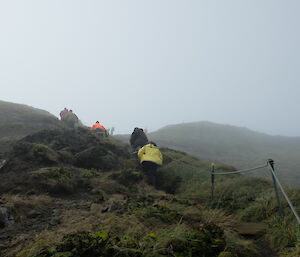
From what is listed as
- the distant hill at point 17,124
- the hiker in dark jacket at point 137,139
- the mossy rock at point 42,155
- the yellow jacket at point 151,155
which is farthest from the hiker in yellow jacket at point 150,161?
the distant hill at point 17,124

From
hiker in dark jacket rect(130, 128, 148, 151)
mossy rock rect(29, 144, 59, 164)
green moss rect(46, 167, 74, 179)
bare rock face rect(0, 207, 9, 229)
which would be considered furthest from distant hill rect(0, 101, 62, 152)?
bare rock face rect(0, 207, 9, 229)

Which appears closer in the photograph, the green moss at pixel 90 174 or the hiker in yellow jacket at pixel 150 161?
the green moss at pixel 90 174

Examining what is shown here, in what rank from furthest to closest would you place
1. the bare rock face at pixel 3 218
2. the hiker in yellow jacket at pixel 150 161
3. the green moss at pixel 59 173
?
the hiker in yellow jacket at pixel 150 161 < the green moss at pixel 59 173 < the bare rock face at pixel 3 218

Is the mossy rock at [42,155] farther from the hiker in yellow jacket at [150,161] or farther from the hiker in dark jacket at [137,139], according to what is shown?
the hiker in dark jacket at [137,139]

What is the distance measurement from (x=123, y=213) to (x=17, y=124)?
49.2 feet

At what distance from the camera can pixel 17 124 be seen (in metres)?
16.7

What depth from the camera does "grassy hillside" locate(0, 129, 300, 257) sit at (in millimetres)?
2959

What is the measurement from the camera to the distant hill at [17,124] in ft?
43.3

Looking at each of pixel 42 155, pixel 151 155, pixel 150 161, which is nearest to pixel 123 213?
pixel 150 161

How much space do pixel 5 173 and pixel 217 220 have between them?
246 inches

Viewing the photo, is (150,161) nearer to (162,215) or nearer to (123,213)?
(123,213)

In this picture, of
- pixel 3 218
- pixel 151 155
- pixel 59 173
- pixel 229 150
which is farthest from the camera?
pixel 229 150

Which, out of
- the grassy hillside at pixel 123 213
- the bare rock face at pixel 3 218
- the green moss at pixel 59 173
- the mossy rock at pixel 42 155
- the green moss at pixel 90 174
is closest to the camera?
the grassy hillside at pixel 123 213

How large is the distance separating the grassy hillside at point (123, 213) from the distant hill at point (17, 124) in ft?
17.3
